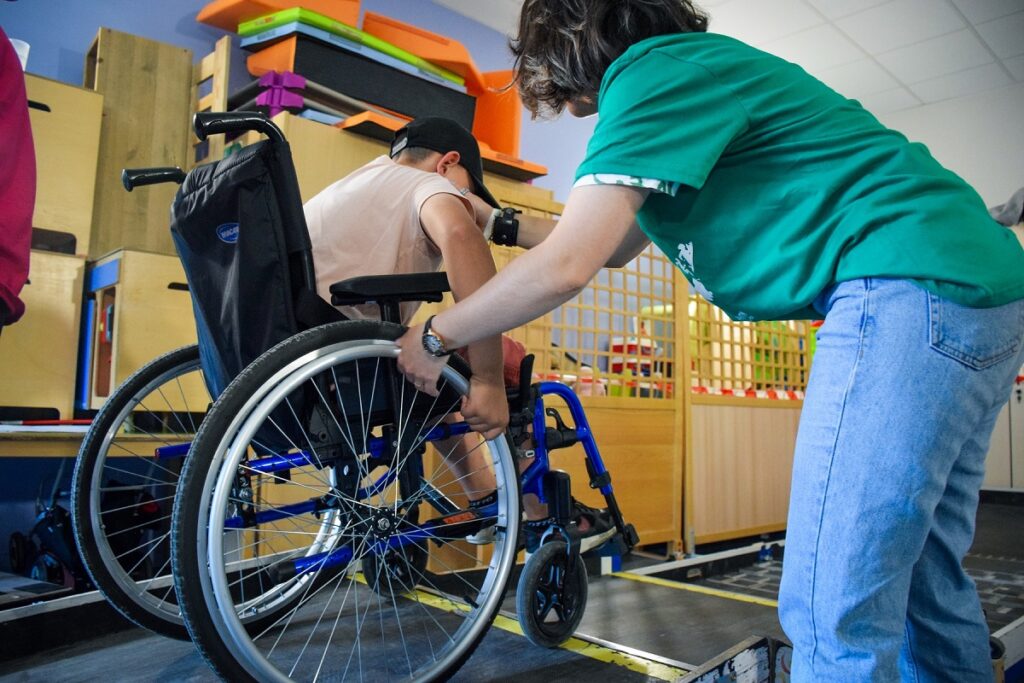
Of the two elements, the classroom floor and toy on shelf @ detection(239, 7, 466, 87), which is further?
toy on shelf @ detection(239, 7, 466, 87)

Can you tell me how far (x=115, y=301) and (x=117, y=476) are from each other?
22.3 inches

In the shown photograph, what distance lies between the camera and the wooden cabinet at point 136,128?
2.49 metres

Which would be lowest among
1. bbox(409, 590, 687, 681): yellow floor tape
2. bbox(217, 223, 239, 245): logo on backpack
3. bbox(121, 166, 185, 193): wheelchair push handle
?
bbox(409, 590, 687, 681): yellow floor tape

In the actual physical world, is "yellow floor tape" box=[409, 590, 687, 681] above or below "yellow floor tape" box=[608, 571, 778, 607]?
above

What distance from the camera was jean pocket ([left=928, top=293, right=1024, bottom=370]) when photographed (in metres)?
0.68

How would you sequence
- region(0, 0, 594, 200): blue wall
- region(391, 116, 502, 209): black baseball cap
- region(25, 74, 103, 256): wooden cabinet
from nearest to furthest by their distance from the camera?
region(391, 116, 502, 209): black baseball cap < region(25, 74, 103, 256): wooden cabinet < region(0, 0, 594, 200): blue wall

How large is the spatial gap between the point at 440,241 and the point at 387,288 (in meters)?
0.16

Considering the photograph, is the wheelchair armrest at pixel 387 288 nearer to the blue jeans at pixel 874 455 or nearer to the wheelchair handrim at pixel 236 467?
the wheelchair handrim at pixel 236 467

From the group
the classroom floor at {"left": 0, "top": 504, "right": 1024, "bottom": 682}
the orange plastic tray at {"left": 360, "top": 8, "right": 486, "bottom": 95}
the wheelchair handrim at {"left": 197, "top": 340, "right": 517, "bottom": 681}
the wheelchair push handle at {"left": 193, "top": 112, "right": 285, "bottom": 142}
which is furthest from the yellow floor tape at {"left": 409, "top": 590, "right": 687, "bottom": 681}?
the orange plastic tray at {"left": 360, "top": 8, "right": 486, "bottom": 95}

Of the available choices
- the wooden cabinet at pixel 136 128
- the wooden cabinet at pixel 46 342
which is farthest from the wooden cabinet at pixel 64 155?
the wooden cabinet at pixel 136 128

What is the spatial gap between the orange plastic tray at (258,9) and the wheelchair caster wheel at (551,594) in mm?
2045

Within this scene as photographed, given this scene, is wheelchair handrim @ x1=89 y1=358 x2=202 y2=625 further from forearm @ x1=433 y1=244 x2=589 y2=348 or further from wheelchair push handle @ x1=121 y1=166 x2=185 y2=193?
forearm @ x1=433 y1=244 x2=589 y2=348

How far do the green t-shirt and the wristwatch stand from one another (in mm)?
282

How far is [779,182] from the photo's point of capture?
0.76m
